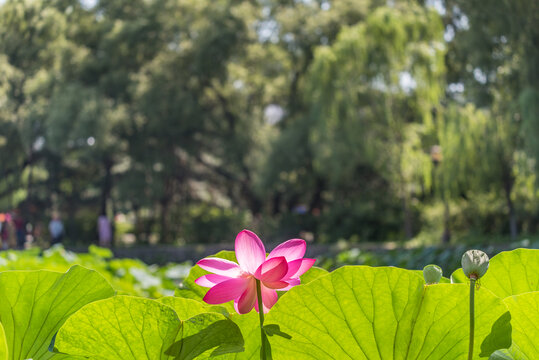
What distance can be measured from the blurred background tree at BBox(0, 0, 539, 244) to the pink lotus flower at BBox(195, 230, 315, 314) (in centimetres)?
1091

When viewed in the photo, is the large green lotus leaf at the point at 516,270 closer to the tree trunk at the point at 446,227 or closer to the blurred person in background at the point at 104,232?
the tree trunk at the point at 446,227

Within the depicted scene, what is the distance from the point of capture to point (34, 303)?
0.72 m

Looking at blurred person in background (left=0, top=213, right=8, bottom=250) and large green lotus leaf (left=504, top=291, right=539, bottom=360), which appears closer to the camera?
large green lotus leaf (left=504, top=291, right=539, bottom=360)

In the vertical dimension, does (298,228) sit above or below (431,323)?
below

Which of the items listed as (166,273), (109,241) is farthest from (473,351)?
(109,241)

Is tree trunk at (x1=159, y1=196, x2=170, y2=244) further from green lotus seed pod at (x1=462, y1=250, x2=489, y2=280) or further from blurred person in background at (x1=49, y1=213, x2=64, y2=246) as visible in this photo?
green lotus seed pod at (x1=462, y1=250, x2=489, y2=280)

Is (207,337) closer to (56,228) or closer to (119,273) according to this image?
(119,273)

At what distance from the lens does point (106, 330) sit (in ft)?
1.89

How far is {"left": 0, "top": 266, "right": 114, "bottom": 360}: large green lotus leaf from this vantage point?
0.72 meters

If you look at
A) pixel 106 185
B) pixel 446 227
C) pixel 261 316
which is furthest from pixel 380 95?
pixel 261 316

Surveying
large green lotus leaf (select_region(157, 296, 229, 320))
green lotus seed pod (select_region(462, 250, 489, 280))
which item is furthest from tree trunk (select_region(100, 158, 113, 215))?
green lotus seed pod (select_region(462, 250, 489, 280))

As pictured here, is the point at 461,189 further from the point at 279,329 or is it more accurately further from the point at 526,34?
the point at 279,329

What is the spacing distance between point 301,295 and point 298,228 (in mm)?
17560

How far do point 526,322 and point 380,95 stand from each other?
1489 centimetres
